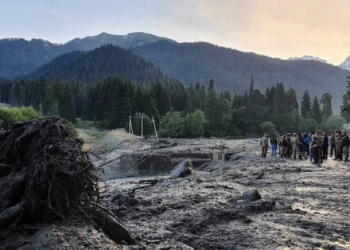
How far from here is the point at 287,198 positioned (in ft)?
44.4

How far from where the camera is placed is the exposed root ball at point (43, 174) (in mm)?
6488

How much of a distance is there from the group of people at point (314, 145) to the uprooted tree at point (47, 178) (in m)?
19.7

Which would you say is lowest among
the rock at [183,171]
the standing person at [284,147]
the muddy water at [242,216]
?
the rock at [183,171]

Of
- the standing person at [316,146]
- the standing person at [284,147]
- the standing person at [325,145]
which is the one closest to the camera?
the standing person at [316,146]

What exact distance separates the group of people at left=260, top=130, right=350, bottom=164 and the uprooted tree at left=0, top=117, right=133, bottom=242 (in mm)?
19700

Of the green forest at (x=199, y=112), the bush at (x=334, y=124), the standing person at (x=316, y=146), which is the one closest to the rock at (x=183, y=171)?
the standing person at (x=316, y=146)

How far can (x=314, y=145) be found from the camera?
24.6 metres

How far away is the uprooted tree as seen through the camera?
21.3ft

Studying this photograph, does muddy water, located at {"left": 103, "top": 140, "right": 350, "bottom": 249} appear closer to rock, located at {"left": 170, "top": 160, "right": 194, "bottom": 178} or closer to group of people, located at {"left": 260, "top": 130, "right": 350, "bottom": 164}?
rock, located at {"left": 170, "top": 160, "right": 194, "bottom": 178}

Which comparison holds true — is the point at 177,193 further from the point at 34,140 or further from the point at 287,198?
the point at 34,140

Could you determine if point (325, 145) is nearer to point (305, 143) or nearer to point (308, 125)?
point (305, 143)

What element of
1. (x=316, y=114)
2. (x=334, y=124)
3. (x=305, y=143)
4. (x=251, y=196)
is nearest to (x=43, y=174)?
(x=251, y=196)

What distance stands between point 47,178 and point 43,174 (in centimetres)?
10

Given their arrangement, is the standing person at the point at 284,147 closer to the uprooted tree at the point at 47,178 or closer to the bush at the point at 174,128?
the uprooted tree at the point at 47,178
